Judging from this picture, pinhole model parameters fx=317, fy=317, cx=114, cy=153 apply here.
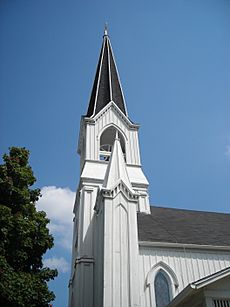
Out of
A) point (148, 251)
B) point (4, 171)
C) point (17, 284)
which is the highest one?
point (4, 171)

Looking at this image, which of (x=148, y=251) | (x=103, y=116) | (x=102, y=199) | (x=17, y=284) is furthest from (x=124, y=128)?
(x=17, y=284)

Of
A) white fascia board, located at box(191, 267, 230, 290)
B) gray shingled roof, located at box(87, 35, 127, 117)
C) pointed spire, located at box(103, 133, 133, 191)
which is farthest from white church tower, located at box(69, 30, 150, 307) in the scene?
white fascia board, located at box(191, 267, 230, 290)

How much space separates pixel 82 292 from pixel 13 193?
7.29 metres

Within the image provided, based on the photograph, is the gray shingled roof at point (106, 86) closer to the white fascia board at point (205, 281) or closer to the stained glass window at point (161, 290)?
the stained glass window at point (161, 290)

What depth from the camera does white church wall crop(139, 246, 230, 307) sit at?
16.2 metres

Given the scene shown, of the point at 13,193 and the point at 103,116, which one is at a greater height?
the point at 103,116

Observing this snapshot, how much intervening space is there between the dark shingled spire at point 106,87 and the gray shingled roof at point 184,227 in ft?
36.8

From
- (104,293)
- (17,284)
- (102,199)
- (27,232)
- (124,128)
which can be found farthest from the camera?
(124,128)

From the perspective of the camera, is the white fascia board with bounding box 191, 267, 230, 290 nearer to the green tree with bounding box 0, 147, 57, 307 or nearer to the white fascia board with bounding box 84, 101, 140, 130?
the green tree with bounding box 0, 147, 57, 307

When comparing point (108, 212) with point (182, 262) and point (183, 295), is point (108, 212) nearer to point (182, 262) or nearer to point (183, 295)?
point (182, 262)

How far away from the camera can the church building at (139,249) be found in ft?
46.0

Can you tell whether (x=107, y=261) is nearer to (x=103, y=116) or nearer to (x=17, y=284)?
(x=17, y=284)

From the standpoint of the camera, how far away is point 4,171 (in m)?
14.4

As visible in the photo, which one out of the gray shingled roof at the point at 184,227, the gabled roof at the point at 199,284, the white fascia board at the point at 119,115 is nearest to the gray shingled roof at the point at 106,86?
the white fascia board at the point at 119,115
